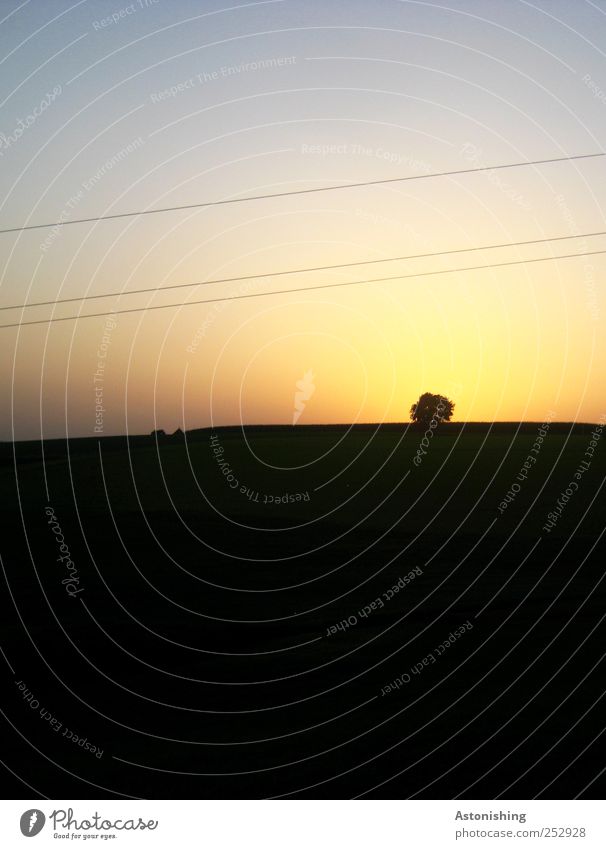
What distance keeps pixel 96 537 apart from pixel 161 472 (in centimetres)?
2645

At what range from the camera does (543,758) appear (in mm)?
9977

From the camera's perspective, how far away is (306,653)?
49.4ft

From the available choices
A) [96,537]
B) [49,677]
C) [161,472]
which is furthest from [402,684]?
[161,472]

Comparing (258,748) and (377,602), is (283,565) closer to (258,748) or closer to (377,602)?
(377,602)
